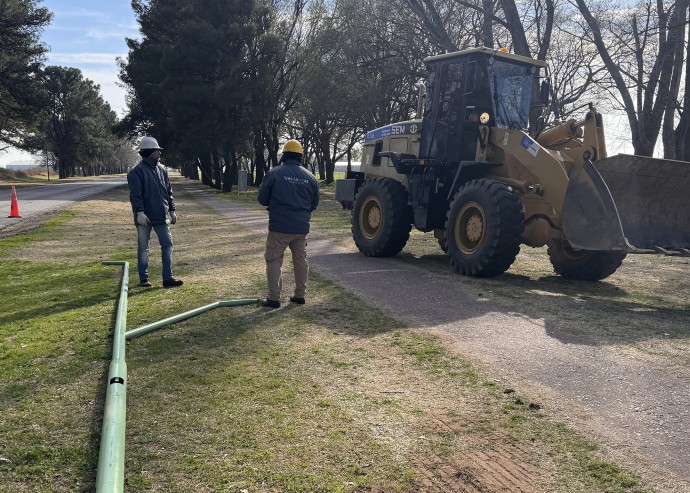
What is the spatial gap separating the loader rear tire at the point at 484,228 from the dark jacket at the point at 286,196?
2823 mm

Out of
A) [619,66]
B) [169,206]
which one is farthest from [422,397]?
[619,66]

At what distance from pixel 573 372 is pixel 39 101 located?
45.7 meters

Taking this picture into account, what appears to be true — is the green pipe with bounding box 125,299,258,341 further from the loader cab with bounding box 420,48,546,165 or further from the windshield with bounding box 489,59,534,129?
the windshield with bounding box 489,59,534,129

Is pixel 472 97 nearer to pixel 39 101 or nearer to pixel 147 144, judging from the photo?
pixel 147 144

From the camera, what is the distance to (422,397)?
14.8 feet

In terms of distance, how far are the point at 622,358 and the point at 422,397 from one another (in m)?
1.99

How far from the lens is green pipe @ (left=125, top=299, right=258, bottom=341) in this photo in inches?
230

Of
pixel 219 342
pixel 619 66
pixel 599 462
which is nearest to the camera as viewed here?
pixel 599 462

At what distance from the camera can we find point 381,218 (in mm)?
11664

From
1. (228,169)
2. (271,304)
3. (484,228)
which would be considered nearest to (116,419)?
(271,304)

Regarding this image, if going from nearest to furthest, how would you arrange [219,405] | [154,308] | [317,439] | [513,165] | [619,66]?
1. [317,439]
2. [219,405]
3. [154,308]
4. [513,165]
5. [619,66]

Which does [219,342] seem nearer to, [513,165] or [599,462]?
[599,462]

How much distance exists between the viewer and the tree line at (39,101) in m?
41.7

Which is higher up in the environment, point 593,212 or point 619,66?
point 619,66
